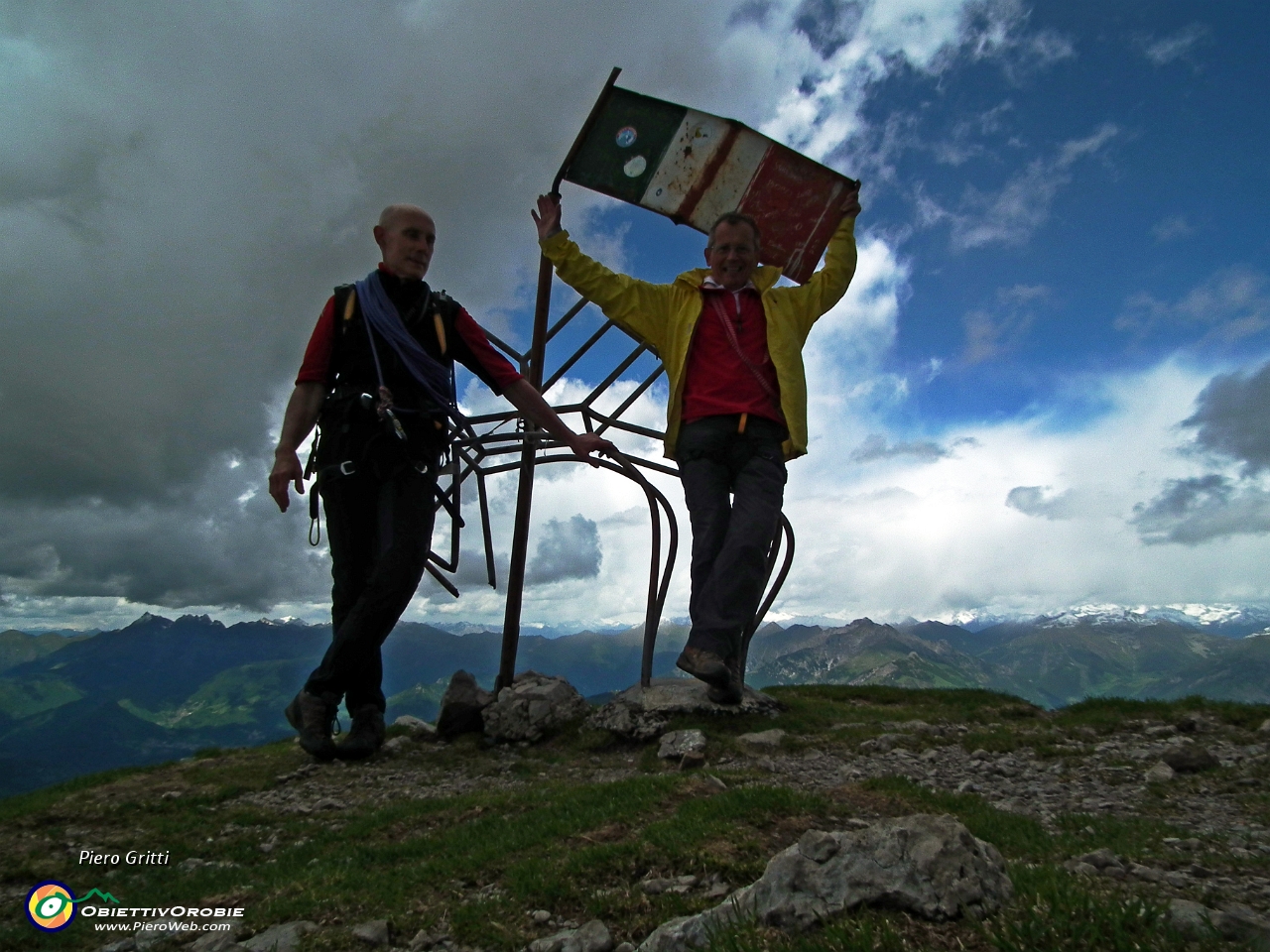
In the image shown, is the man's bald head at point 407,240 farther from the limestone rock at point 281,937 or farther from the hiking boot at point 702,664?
the limestone rock at point 281,937

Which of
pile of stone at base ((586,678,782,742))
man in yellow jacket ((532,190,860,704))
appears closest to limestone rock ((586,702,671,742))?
pile of stone at base ((586,678,782,742))

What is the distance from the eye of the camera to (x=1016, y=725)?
6930mm

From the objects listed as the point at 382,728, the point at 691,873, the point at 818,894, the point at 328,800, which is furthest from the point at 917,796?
the point at 382,728

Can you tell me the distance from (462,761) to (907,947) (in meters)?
5.00

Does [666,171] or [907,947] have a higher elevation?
[666,171]

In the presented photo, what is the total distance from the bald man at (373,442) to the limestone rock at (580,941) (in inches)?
129

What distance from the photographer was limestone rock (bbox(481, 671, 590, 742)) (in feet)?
22.3

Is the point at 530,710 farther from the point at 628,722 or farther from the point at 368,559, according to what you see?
the point at 368,559

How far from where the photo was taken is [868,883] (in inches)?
81.3

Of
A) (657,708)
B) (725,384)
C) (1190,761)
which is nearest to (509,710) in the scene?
(657,708)

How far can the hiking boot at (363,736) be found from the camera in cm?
561

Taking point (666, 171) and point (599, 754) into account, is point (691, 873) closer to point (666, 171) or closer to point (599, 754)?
point (599, 754)

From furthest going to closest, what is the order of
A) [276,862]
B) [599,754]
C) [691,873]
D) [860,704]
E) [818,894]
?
[860,704] → [599,754] → [276,862] → [691,873] → [818,894]

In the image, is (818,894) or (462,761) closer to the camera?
(818,894)
